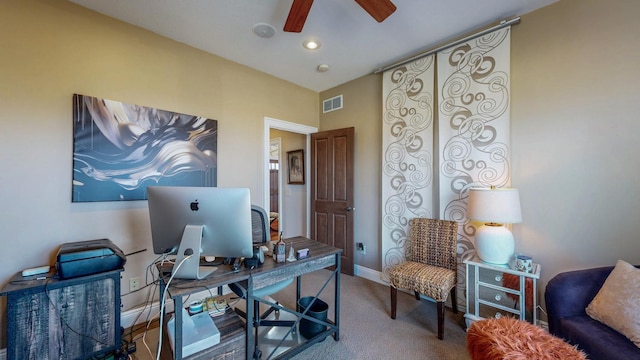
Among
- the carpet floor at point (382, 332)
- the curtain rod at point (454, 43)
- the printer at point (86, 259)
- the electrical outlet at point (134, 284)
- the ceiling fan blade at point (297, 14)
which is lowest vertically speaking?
the carpet floor at point (382, 332)

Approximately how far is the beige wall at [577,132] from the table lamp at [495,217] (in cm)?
29

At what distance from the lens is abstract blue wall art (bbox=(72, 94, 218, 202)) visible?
1974 millimetres

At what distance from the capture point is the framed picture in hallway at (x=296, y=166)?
4.19 metres

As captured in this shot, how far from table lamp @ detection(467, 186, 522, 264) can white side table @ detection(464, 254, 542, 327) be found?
0.10m

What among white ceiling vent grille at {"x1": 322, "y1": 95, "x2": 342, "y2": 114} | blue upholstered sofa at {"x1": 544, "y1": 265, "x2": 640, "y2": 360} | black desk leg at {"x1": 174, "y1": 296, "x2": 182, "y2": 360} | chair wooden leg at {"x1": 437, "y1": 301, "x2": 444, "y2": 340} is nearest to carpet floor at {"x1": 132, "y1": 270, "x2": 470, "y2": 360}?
chair wooden leg at {"x1": 437, "y1": 301, "x2": 444, "y2": 340}

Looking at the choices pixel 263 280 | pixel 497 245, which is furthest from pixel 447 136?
pixel 263 280

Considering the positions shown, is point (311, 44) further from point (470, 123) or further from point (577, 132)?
point (577, 132)

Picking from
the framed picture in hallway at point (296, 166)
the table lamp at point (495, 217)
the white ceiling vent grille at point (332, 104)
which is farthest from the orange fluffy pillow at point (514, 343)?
the framed picture in hallway at point (296, 166)

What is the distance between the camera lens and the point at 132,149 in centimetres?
217

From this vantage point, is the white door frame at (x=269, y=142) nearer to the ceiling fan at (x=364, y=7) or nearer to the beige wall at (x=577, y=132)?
the ceiling fan at (x=364, y=7)

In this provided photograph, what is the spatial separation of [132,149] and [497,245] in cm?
323

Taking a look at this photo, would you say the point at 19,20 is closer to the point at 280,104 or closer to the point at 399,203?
the point at 280,104

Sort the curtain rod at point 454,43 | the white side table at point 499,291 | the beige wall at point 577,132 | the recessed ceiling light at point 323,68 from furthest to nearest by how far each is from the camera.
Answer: the recessed ceiling light at point 323,68 < the curtain rod at point 454,43 < the white side table at point 499,291 < the beige wall at point 577,132

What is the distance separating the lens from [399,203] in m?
2.92
